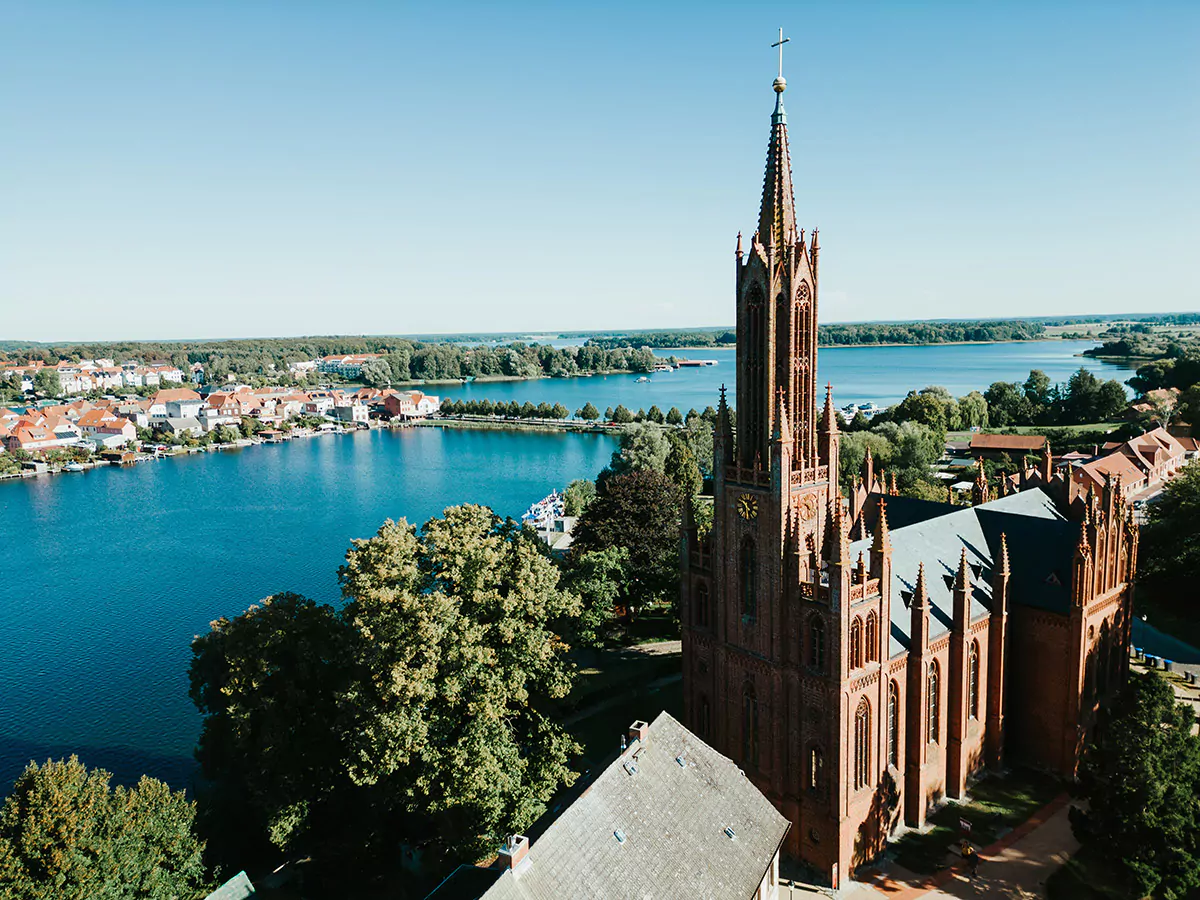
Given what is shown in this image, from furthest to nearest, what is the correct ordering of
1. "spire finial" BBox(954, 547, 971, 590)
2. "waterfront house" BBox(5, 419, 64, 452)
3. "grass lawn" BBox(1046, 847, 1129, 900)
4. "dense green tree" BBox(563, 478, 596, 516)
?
"waterfront house" BBox(5, 419, 64, 452), "dense green tree" BBox(563, 478, 596, 516), "spire finial" BBox(954, 547, 971, 590), "grass lawn" BBox(1046, 847, 1129, 900)

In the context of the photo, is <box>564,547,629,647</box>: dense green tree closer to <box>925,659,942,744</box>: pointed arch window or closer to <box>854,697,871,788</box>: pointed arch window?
<box>854,697,871,788</box>: pointed arch window

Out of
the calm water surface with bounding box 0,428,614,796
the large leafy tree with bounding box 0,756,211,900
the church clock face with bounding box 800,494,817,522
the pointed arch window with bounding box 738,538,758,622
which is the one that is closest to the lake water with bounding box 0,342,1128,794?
the calm water surface with bounding box 0,428,614,796

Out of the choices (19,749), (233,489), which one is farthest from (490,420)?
(19,749)

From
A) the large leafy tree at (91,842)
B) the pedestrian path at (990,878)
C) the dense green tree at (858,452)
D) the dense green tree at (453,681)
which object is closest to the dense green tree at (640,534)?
the dense green tree at (453,681)

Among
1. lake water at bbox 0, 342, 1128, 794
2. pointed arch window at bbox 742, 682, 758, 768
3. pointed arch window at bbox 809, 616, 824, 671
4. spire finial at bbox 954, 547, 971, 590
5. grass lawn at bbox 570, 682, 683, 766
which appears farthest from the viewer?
lake water at bbox 0, 342, 1128, 794

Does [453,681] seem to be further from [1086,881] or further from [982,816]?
[1086,881]

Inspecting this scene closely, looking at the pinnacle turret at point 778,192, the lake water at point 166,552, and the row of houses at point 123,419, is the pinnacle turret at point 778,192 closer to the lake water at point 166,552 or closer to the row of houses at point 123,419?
the lake water at point 166,552
